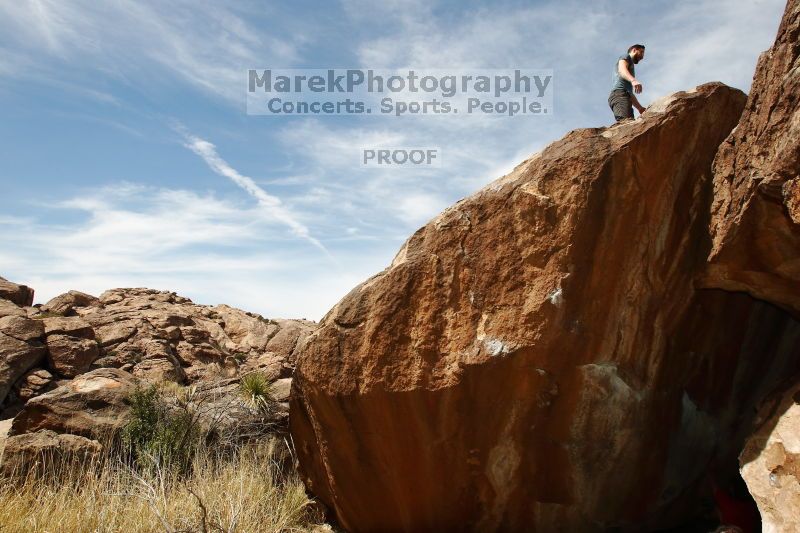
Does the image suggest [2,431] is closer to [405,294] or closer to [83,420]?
[83,420]

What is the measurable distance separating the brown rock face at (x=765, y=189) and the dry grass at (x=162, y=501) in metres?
4.73

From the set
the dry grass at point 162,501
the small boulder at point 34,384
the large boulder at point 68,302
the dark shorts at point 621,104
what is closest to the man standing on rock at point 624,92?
the dark shorts at point 621,104

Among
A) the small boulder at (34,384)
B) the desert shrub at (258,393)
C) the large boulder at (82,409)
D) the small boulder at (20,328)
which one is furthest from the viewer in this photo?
the small boulder at (20,328)

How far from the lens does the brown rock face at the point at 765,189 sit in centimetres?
368

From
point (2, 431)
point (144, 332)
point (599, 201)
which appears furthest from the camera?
point (144, 332)

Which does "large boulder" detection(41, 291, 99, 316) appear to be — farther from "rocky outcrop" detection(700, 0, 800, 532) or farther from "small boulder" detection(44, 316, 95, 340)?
"rocky outcrop" detection(700, 0, 800, 532)

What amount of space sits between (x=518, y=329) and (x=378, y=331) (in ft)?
3.92

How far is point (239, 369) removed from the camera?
16656 millimetres

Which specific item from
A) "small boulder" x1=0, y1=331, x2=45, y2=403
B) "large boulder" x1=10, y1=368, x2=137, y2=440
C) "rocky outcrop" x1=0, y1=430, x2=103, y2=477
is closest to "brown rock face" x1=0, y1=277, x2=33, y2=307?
"small boulder" x1=0, y1=331, x2=45, y2=403

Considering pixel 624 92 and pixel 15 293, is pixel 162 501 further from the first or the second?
pixel 15 293

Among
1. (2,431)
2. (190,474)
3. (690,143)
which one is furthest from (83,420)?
(690,143)

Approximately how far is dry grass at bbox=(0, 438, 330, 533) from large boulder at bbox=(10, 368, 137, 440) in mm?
663

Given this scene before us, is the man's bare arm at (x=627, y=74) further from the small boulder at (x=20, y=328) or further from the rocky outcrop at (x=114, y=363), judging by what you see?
the small boulder at (x=20, y=328)

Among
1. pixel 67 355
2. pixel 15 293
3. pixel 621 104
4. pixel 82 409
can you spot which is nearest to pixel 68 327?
pixel 67 355
